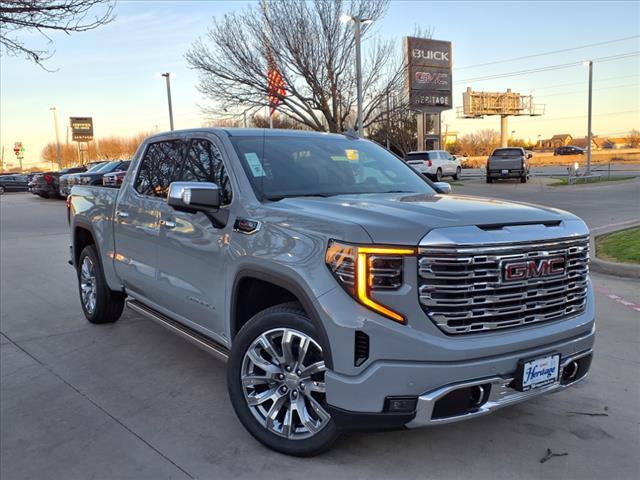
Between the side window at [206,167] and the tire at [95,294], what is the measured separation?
6.40ft

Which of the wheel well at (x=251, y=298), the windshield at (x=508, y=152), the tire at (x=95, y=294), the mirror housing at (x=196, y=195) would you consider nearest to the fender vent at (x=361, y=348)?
the wheel well at (x=251, y=298)

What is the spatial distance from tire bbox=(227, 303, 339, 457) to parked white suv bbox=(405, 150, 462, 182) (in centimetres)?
2726

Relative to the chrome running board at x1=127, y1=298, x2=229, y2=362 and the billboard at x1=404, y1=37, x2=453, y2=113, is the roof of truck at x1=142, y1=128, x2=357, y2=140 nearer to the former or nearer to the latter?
the chrome running board at x1=127, y1=298, x2=229, y2=362

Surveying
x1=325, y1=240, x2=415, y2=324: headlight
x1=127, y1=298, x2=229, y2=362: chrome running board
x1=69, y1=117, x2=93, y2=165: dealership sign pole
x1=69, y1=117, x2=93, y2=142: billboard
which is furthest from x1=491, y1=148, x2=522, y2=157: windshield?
x1=69, y1=117, x2=93, y2=142: billboard

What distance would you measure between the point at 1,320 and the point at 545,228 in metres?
5.80

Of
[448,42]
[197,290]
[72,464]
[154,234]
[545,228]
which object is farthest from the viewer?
[448,42]

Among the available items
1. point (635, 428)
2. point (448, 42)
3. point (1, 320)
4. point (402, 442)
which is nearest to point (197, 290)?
point (402, 442)

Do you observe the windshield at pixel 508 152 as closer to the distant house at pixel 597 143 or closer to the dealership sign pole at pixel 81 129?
the dealership sign pole at pixel 81 129

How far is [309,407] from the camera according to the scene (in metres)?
3.21

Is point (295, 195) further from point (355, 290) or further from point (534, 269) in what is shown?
point (534, 269)

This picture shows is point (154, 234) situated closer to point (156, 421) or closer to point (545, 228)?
point (156, 421)

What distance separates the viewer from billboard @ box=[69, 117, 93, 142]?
7873cm

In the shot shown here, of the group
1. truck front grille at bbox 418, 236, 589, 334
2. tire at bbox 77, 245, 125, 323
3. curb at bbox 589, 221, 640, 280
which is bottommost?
curb at bbox 589, 221, 640, 280

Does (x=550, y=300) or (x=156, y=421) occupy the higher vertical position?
(x=550, y=300)
